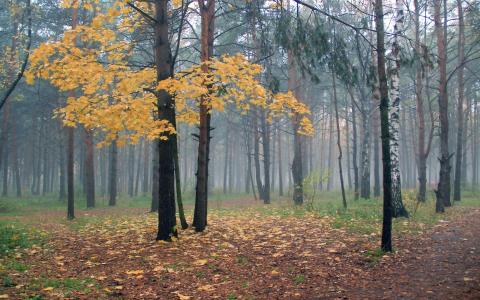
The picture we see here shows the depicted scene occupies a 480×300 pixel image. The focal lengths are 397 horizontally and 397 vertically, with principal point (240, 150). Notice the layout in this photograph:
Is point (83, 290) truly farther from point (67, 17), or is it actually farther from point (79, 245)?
point (67, 17)

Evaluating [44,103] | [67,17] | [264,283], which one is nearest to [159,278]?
[264,283]

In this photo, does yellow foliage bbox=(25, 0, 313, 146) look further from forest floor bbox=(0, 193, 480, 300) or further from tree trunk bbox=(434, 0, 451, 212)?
tree trunk bbox=(434, 0, 451, 212)

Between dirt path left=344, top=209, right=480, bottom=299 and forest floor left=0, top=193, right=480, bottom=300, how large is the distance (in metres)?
0.02

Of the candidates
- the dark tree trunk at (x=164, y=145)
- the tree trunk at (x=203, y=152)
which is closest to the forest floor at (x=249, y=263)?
the tree trunk at (x=203, y=152)

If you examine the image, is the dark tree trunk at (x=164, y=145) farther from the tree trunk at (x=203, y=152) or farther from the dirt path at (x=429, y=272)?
the dirt path at (x=429, y=272)

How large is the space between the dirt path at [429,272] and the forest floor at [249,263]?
16 mm

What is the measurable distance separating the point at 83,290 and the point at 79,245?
12.6 ft

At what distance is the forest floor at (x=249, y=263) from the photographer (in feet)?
20.5

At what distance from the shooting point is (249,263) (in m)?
7.96

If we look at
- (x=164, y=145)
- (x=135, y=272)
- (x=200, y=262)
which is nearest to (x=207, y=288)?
(x=200, y=262)

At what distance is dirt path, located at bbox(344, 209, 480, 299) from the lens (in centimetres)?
601

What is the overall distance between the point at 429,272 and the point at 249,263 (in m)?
3.31

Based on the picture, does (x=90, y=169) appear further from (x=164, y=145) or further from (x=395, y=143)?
(x=395, y=143)

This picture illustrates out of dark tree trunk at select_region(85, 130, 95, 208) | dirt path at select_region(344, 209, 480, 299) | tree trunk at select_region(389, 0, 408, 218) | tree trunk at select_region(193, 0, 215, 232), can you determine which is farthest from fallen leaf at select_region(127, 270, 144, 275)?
dark tree trunk at select_region(85, 130, 95, 208)
